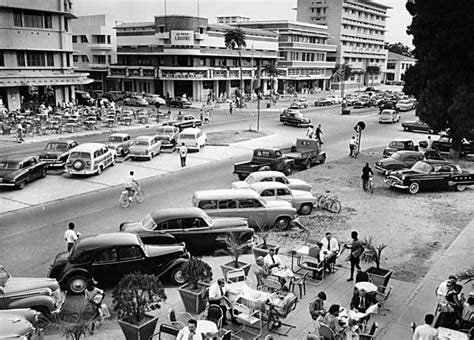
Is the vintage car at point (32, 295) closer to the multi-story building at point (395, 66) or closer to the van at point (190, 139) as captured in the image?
the van at point (190, 139)

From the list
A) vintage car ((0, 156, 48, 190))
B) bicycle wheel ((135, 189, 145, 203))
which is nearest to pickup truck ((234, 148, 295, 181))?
bicycle wheel ((135, 189, 145, 203))

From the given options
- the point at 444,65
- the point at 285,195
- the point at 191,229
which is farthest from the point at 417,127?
the point at 191,229

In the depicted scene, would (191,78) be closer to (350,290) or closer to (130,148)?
(130,148)

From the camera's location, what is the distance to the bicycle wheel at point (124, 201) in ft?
69.9

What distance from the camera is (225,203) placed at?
58.5 ft

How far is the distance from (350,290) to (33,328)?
312 inches

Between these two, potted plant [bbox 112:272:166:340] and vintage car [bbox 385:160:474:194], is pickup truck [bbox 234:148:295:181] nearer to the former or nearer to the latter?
vintage car [bbox 385:160:474:194]

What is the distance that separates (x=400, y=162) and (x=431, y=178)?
3.75 meters

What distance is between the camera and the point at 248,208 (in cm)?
1795

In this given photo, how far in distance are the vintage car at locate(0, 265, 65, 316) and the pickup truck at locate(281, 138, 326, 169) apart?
19.5 meters

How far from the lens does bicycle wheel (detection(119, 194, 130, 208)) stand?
21312mm

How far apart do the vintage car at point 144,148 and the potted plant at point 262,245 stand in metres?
14.5

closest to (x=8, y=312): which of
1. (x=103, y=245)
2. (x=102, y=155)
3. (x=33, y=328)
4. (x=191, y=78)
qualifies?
(x=33, y=328)

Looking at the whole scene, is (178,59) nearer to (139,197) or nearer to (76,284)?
(139,197)
